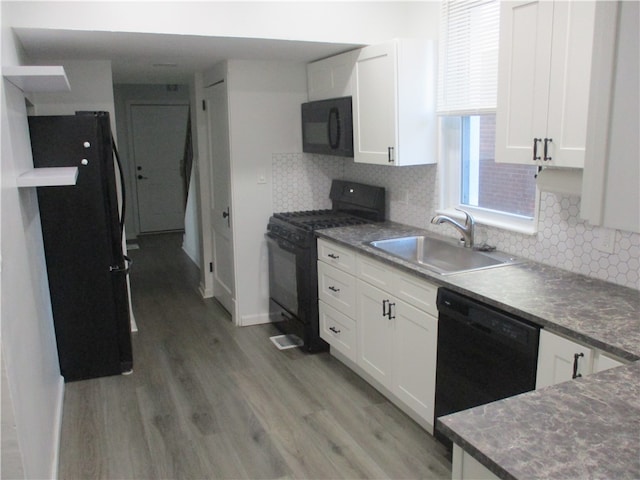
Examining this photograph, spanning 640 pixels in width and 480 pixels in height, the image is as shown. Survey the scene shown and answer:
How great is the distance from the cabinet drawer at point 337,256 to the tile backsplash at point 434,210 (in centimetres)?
63

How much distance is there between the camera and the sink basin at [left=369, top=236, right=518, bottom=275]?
297cm

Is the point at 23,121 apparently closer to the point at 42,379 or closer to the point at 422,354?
the point at 42,379

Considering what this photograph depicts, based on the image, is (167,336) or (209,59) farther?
(167,336)

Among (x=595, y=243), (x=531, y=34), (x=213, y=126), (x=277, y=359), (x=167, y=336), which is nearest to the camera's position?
(x=531, y=34)

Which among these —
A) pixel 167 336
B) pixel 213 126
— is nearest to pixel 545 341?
pixel 167 336

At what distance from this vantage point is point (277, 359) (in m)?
3.80

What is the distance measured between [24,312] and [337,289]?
1.91 metres

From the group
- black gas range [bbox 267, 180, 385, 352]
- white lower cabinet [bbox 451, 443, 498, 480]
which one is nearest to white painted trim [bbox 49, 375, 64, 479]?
black gas range [bbox 267, 180, 385, 352]

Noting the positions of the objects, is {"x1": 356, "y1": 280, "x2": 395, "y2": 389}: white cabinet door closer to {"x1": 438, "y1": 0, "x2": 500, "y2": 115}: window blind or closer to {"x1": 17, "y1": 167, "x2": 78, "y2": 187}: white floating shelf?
{"x1": 438, "y1": 0, "x2": 500, "y2": 115}: window blind

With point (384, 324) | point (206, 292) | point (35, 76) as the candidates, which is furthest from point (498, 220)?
point (206, 292)

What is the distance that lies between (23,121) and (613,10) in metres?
2.94

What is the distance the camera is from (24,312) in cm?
217

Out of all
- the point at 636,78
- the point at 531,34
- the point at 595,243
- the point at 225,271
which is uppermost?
the point at 531,34

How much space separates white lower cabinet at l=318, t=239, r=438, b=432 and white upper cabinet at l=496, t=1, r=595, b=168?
2.62ft
